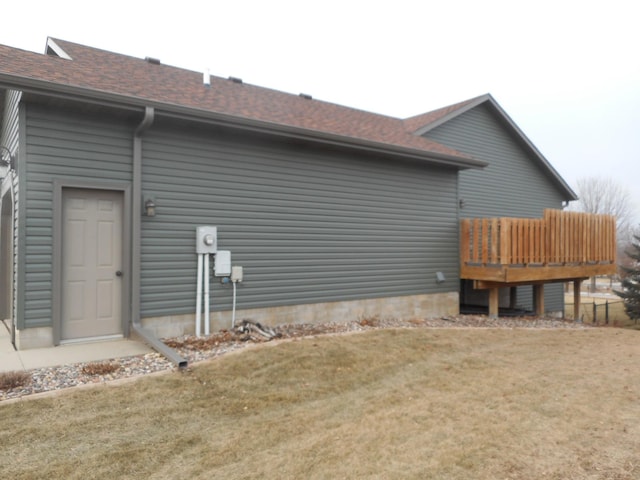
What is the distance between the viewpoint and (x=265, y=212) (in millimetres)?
Result: 6770

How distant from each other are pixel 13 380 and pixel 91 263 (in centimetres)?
194

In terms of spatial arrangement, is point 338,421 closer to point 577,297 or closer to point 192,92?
point 192,92

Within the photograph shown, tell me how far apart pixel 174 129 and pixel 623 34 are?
1455 cm

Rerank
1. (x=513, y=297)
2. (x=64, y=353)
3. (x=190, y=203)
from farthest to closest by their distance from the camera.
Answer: (x=513, y=297)
(x=190, y=203)
(x=64, y=353)

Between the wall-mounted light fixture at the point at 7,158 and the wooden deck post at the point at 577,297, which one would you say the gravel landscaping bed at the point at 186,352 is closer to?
the wall-mounted light fixture at the point at 7,158

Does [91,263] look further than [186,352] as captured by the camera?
Yes

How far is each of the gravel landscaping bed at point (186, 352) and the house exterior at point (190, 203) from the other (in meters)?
0.40

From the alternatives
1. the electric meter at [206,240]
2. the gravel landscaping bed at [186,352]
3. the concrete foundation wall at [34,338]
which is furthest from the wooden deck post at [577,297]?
the concrete foundation wall at [34,338]

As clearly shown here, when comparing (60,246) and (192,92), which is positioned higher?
(192,92)

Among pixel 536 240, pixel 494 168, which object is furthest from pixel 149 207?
pixel 494 168

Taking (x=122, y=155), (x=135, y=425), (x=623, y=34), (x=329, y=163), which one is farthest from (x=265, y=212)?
(x=623, y=34)

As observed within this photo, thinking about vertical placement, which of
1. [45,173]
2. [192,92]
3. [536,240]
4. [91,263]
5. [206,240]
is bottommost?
[91,263]

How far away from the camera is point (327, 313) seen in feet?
24.4

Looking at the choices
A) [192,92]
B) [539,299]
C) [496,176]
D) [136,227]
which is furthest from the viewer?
[496,176]
